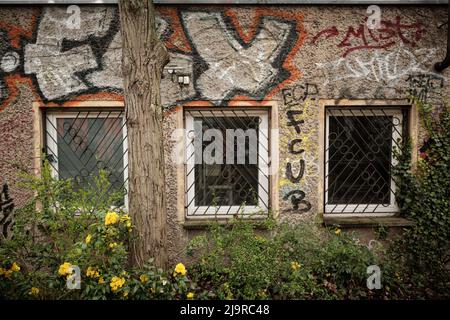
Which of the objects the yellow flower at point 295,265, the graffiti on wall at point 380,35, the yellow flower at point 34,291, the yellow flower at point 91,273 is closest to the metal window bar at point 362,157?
the graffiti on wall at point 380,35

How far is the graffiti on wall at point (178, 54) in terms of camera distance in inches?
134

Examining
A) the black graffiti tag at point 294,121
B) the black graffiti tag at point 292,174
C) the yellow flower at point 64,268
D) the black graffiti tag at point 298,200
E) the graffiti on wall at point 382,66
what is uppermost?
the graffiti on wall at point 382,66

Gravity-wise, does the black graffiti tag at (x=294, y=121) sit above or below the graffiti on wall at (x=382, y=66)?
below

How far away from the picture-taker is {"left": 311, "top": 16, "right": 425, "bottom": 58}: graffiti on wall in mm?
3504

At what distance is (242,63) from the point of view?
3.48m

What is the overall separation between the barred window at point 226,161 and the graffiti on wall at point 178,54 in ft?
0.88

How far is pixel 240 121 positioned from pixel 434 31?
8.05ft

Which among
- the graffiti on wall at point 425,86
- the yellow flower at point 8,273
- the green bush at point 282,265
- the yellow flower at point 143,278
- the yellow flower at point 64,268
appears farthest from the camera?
the graffiti on wall at point 425,86

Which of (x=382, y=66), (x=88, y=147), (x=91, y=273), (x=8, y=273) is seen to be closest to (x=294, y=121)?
(x=382, y=66)

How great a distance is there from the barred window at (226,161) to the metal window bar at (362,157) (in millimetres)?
806

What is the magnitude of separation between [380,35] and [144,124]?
113 inches

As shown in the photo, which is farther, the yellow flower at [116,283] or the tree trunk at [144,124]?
the tree trunk at [144,124]

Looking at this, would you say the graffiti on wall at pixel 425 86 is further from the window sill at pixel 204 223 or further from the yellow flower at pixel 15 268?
the yellow flower at pixel 15 268

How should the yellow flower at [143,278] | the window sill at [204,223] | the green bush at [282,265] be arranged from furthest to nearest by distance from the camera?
the window sill at [204,223]
the green bush at [282,265]
the yellow flower at [143,278]
